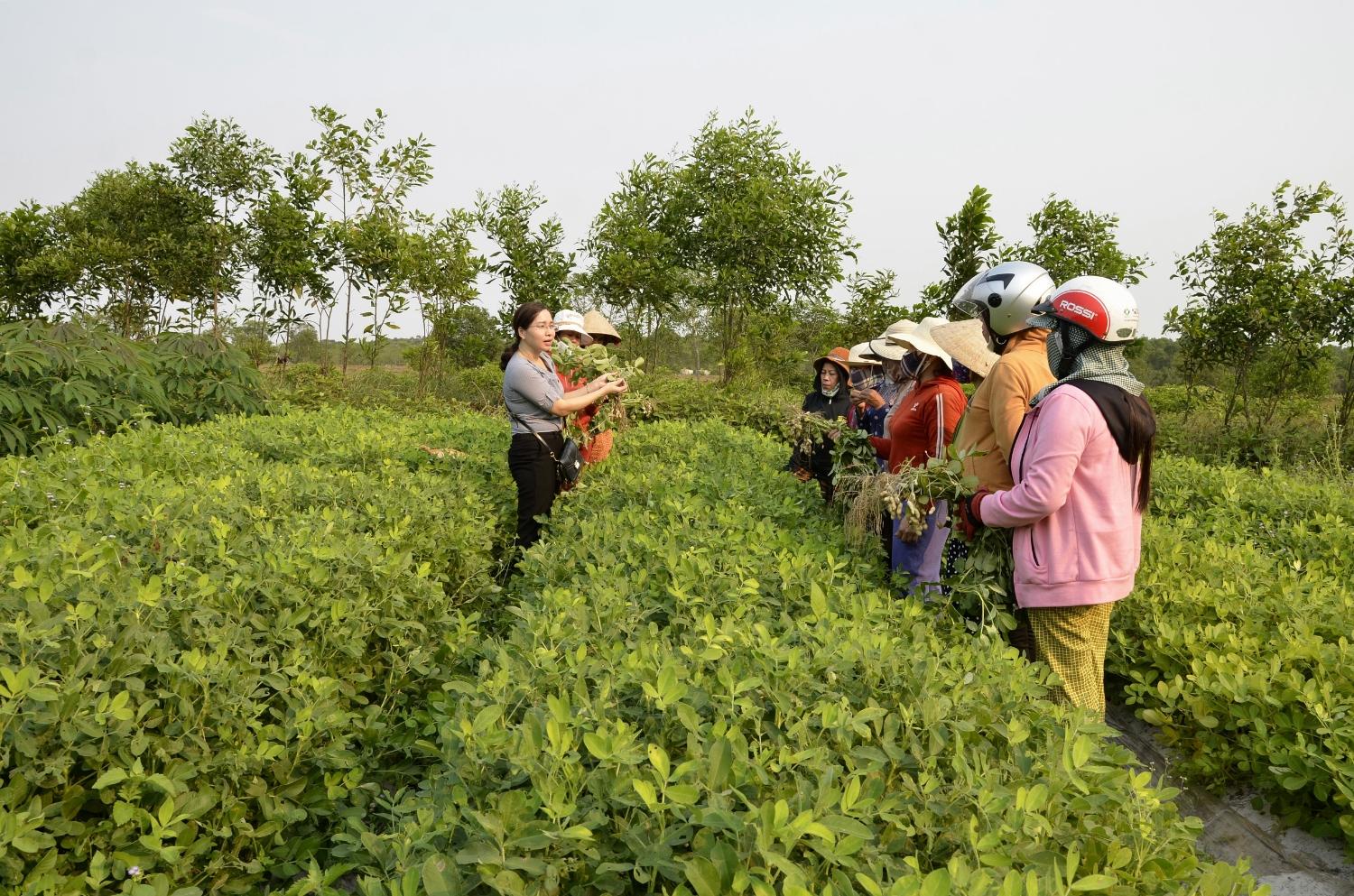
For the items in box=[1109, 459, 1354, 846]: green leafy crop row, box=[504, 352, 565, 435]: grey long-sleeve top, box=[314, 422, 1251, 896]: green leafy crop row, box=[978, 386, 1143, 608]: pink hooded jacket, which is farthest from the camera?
box=[504, 352, 565, 435]: grey long-sleeve top

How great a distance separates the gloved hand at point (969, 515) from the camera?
331 centimetres

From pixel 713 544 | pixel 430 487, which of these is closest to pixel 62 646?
pixel 713 544

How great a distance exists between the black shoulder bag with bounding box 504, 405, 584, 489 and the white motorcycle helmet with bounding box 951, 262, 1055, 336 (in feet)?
8.72

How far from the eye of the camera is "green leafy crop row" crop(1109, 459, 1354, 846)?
8.70 feet

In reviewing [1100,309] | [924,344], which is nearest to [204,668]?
[1100,309]

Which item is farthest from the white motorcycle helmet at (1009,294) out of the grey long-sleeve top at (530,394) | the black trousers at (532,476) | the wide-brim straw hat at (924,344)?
the black trousers at (532,476)

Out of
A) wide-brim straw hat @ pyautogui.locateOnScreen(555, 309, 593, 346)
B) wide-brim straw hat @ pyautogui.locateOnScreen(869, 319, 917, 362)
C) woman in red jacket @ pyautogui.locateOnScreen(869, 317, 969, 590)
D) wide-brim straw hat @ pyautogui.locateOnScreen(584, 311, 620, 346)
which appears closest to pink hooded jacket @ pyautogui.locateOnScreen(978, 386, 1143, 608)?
woman in red jacket @ pyautogui.locateOnScreen(869, 317, 969, 590)

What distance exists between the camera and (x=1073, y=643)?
302 centimetres

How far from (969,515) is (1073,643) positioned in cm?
65

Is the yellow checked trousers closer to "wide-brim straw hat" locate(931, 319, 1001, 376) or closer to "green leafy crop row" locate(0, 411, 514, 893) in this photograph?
"wide-brim straw hat" locate(931, 319, 1001, 376)

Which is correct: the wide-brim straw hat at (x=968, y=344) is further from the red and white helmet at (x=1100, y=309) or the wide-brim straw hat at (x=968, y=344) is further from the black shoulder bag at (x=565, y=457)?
the black shoulder bag at (x=565, y=457)

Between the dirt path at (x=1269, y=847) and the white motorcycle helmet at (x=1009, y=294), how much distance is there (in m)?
1.82

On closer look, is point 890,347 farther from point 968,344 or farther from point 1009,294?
point 1009,294

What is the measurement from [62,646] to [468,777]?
1368mm
